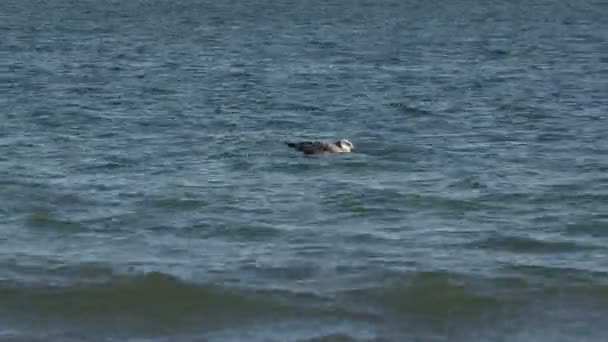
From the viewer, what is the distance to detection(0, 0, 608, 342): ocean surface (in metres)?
14.5

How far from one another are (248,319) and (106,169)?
8527mm

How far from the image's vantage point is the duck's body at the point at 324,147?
23.5 metres

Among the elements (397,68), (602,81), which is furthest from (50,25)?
(602,81)

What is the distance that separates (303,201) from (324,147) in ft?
13.0

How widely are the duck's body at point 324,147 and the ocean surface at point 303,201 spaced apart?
0.78 ft

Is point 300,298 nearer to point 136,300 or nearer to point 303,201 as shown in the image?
point 136,300

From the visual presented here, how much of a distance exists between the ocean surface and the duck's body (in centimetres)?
24

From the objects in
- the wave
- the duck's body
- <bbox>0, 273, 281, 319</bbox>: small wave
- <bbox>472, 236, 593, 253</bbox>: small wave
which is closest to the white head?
the duck's body

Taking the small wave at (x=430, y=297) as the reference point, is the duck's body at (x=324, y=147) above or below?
below

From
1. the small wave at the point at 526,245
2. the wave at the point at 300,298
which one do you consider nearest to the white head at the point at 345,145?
the small wave at the point at 526,245

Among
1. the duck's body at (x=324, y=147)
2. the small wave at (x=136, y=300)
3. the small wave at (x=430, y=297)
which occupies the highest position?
the small wave at (x=430, y=297)

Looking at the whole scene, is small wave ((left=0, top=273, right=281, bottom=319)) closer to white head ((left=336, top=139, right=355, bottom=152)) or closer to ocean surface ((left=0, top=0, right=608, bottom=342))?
ocean surface ((left=0, top=0, right=608, bottom=342))

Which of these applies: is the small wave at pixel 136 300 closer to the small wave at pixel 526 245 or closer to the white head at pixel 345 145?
the small wave at pixel 526 245

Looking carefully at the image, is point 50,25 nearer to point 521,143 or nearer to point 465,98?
point 465,98
